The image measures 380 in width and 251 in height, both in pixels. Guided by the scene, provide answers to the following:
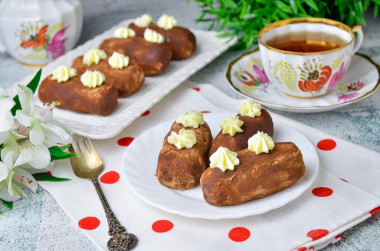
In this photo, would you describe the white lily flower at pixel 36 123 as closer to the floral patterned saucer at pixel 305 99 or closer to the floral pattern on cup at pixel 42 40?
the floral patterned saucer at pixel 305 99

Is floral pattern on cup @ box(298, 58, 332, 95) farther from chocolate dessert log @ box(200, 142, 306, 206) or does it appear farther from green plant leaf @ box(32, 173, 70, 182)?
Result: green plant leaf @ box(32, 173, 70, 182)

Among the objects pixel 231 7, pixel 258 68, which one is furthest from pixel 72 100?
pixel 231 7

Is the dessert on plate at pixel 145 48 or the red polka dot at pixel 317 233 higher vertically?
the red polka dot at pixel 317 233

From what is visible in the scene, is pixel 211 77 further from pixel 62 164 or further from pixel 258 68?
pixel 62 164

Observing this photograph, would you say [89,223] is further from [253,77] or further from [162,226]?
[253,77]

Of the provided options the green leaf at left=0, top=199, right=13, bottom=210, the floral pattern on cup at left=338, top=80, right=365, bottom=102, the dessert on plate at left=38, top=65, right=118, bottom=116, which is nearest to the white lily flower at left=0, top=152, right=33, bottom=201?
the green leaf at left=0, top=199, right=13, bottom=210

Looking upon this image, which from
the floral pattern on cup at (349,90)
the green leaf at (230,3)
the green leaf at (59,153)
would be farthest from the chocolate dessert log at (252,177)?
the green leaf at (230,3)
